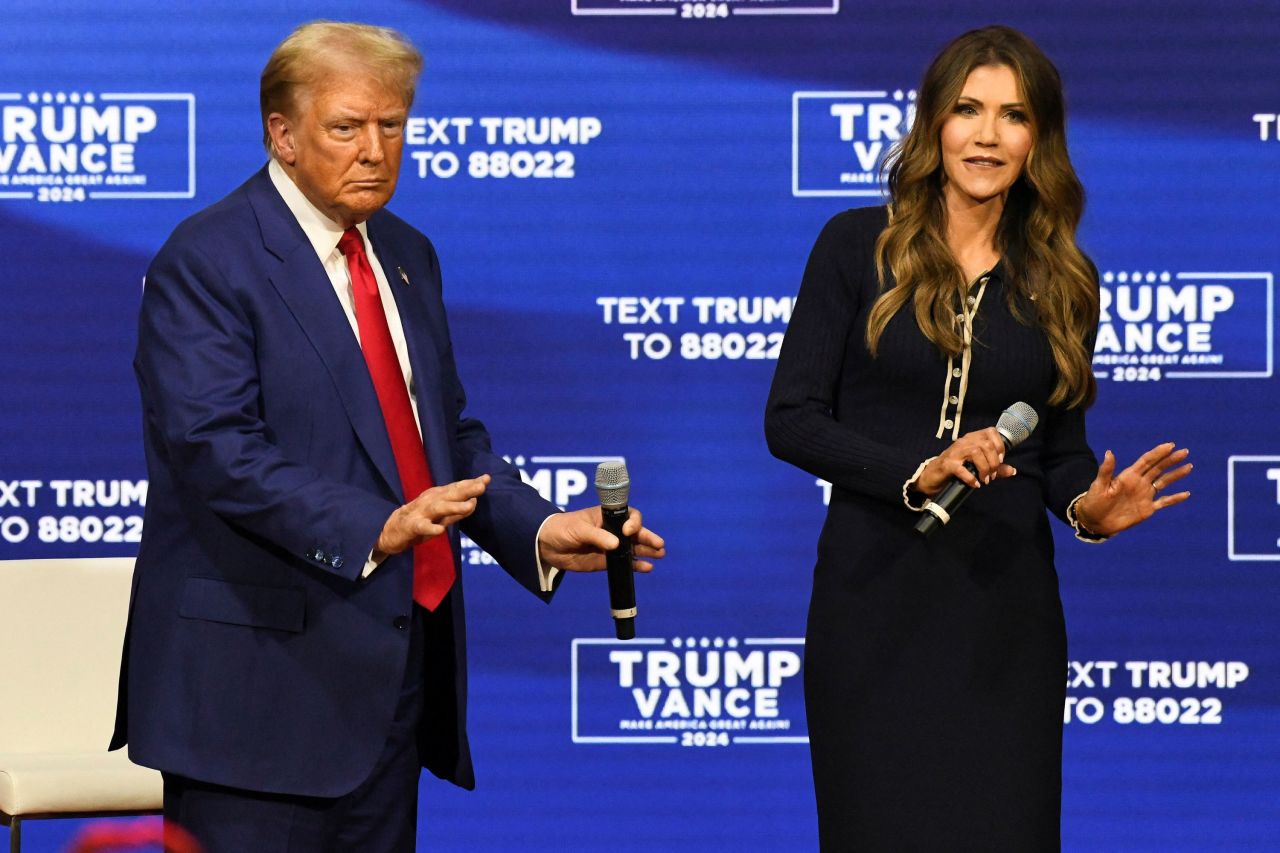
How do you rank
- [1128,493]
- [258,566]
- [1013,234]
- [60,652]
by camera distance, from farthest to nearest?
[60,652] → [1013,234] → [1128,493] → [258,566]

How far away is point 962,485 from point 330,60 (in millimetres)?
1113

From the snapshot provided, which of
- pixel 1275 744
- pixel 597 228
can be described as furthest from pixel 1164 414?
pixel 597 228

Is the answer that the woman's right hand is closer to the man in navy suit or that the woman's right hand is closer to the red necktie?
the man in navy suit

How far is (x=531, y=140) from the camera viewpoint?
4309 mm

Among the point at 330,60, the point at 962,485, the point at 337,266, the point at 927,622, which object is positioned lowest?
the point at 927,622

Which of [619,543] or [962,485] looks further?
[962,485]

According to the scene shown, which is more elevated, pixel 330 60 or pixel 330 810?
pixel 330 60

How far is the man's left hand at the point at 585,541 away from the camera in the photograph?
7.64ft

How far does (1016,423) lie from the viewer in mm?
2635

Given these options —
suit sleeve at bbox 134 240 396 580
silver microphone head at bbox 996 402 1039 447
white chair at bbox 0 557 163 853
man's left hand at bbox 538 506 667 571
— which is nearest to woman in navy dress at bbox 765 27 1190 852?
silver microphone head at bbox 996 402 1039 447

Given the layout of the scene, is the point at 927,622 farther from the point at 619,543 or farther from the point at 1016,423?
the point at 619,543

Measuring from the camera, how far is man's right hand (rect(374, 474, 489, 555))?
2193 millimetres

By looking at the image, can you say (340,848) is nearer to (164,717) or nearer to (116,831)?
(164,717)

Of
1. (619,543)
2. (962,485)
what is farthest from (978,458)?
(619,543)
